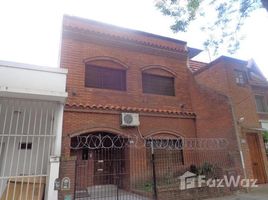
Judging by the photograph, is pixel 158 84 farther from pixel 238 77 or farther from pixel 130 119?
pixel 238 77

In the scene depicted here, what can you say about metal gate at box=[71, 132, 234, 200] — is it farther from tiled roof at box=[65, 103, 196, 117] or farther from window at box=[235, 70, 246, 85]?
window at box=[235, 70, 246, 85]

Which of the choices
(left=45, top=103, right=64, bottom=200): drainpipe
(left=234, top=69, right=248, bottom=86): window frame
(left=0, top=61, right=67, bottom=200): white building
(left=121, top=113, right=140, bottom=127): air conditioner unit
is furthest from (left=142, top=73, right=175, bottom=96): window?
(left=45, top=103, right=64, bottom=200): drainpipe

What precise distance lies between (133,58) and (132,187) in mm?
6294

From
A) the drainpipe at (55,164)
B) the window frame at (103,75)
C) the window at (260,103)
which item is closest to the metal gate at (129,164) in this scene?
the drainpipe at (55,164)

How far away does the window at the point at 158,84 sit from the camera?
459 inches

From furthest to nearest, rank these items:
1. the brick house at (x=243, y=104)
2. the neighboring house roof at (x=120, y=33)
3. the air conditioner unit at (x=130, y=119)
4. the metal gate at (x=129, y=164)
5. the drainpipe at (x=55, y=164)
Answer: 1. the neighboring house roof at (x=120, y=33)
2. the brick house at (x=243, y=104)
3. the air conditioner unit at (x=130, y=119)
4. the metal gate at (x=129, y=164)
5. the drainpipe at (x=55, y=164)

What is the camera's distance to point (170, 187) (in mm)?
7855

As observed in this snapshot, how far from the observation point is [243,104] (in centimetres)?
1093

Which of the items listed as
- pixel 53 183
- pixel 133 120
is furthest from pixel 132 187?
pixel 53 183

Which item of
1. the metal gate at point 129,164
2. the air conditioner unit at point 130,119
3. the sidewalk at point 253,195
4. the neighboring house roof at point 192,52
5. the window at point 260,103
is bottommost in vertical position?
the sidewalk at point 253,195

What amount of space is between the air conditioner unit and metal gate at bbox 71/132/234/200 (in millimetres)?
652

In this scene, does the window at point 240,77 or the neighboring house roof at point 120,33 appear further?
the window at point 240,77

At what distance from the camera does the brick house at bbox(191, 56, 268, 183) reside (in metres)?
10.1

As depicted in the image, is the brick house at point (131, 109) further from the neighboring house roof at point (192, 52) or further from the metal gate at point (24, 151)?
the neighboring house roof at point (192, 52)
